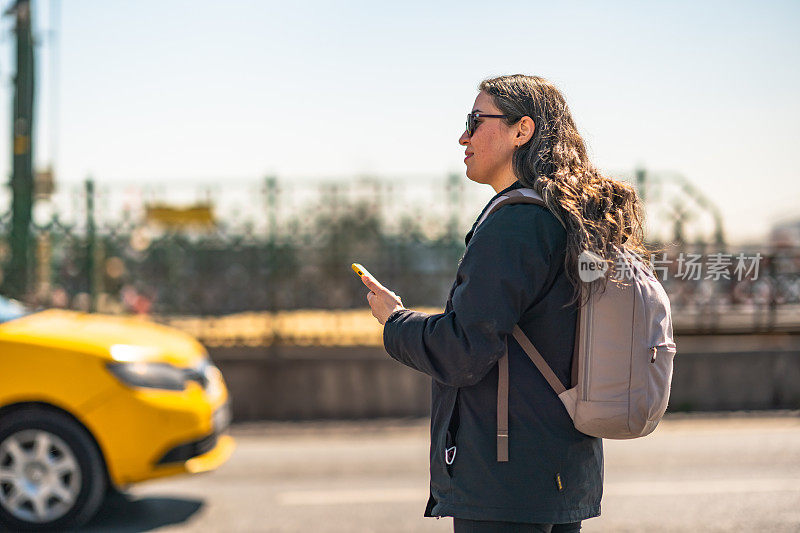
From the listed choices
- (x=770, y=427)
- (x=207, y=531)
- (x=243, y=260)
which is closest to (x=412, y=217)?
(x=243, y=260)

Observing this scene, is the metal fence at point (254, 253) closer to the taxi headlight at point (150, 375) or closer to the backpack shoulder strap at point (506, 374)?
the taxi headlight at point (150, 375)

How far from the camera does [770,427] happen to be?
9047 mm

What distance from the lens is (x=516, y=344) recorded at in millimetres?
2197

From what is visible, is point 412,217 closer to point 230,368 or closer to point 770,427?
point 230,368

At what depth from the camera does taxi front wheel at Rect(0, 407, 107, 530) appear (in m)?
5.28

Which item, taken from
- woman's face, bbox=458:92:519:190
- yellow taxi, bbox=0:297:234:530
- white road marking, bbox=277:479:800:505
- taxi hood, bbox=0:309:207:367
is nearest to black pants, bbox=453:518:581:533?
woman's face, bbox=458:92:519:190

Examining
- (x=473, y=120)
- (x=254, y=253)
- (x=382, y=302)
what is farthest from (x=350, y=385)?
(x=473, y=120)

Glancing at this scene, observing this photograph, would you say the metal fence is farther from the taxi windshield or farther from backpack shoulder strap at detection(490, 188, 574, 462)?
backpack shoulder strap at detection(490, 188, 574, 462)

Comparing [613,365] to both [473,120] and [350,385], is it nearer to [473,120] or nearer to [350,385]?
[473,120]

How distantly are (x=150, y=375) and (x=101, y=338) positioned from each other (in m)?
0.40

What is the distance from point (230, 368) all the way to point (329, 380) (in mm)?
1095

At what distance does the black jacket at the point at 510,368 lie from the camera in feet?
6.89

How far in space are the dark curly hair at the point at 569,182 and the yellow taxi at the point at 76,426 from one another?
12.4 feet

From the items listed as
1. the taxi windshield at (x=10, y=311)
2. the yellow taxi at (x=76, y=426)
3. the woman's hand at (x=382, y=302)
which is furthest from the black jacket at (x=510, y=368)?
the taxi windshield at (x=10, y=311)
